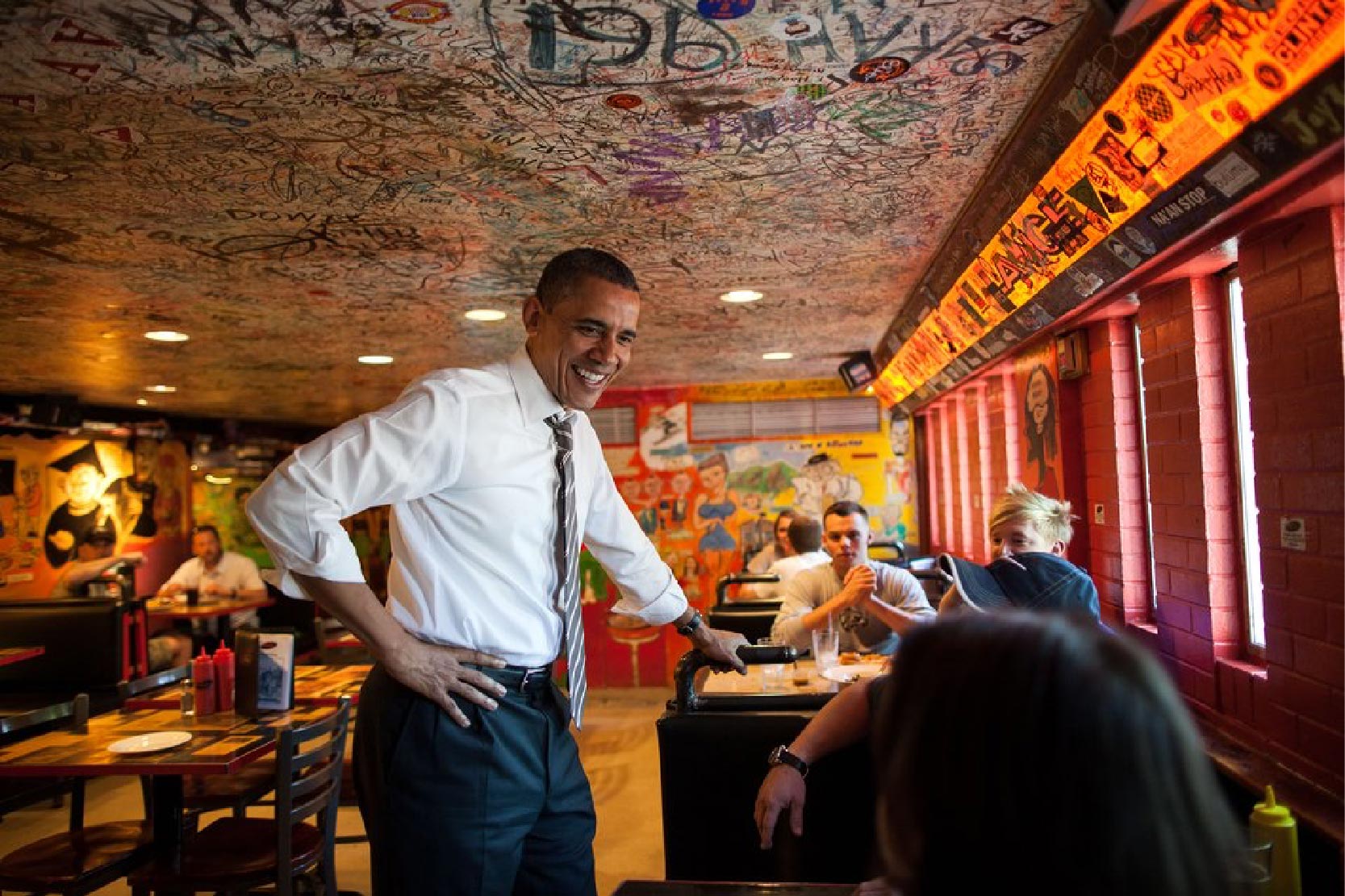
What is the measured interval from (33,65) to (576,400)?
4.46 ft

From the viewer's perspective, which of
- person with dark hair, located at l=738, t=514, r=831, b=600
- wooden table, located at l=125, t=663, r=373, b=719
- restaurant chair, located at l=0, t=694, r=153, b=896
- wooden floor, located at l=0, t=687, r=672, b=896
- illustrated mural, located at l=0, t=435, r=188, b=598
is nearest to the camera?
restaurant chair, located at l=0, t=694, r=153, b=896

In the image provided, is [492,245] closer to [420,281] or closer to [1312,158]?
[420,281]

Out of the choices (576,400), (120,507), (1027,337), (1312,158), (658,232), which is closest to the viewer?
(1312,158)

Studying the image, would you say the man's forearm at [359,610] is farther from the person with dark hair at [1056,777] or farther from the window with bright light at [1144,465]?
the window with bright light at [1144,465]

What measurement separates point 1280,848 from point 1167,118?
1.39m

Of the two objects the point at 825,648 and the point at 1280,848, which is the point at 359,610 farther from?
the point at 825,648

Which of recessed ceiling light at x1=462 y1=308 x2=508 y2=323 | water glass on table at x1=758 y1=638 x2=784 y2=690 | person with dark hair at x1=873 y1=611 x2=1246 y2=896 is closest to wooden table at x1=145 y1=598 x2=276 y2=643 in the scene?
recessed ceiling light at x1=462 y1=308 x2=508 y2=323

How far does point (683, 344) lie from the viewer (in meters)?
6.09

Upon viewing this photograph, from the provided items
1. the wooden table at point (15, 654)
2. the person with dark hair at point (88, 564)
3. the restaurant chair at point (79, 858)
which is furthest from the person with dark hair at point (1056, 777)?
the person with dark hair at point (88, 564)

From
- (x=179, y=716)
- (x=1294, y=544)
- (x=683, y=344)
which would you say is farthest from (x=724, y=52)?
(x=683, y=344)

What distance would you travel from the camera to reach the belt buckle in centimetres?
175

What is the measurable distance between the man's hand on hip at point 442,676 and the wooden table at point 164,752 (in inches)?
69.1

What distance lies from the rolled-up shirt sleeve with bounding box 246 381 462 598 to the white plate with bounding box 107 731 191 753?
1.96m

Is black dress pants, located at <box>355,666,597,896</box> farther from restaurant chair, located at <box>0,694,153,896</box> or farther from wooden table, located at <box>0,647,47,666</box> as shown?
wooden table, located at <box>0,647,47,666</box>
